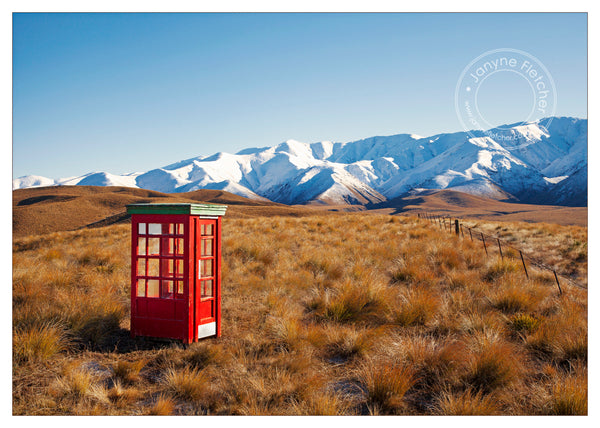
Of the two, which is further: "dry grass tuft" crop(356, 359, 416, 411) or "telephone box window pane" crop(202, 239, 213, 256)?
"telephone box window pane" crop(202, 239, 213, 256)

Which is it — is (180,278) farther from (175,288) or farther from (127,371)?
(127,371)

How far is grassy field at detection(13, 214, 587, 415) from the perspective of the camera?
454 centimetres

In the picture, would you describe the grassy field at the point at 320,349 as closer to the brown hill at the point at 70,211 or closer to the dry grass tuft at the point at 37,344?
the dry grass tuft at the point at 37,344

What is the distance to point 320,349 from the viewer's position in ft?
19.7

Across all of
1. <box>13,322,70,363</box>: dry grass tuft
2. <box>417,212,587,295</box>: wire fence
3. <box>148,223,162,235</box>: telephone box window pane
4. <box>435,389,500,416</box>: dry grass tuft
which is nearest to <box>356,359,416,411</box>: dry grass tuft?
<box>435,389,500,416</box>: dry grass tuft

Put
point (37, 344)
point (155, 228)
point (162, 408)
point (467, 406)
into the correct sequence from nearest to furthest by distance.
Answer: point (467, 406)
point (162, 408)
point (37, 344)
point (155, 228)

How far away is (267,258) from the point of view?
11.9 metres

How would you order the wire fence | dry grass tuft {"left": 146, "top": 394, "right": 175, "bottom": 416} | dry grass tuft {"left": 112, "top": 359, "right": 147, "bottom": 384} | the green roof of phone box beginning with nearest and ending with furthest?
dry grass tuft {"left": 146, "top": 394, "right": 175, "bottom": 416}
dry grass tuft {"left": 112, "top": 359, "right": 147, "bottom": 384}
the green roof of phone box
the wire fence

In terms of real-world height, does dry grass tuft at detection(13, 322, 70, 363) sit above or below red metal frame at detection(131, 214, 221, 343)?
below

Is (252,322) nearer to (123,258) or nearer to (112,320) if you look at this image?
(112,320)

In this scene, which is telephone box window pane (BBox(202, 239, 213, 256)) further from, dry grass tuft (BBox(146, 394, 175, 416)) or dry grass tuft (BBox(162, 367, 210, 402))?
dry grass tuft (BBox(146, 394, 175, 416))

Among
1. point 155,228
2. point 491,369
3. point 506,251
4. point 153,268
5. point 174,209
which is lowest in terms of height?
point 491,369

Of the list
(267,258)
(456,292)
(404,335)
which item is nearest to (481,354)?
(404,335)

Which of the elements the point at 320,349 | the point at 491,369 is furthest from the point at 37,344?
the point at 491,369
